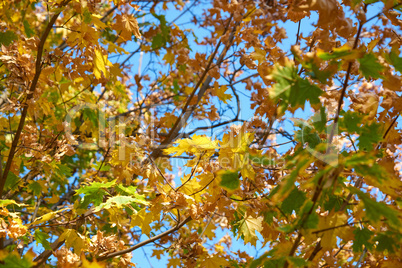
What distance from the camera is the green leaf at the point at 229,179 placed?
171cm

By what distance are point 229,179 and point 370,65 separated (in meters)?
0.81

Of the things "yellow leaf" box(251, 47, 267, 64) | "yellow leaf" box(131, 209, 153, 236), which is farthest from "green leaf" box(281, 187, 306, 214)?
"yellow leaf" box(251, 47, 267, 64)

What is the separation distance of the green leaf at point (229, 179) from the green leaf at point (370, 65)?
0.74m

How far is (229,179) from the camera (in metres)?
1.72

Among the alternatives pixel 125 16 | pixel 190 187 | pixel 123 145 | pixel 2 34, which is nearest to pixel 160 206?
pixel 190 187

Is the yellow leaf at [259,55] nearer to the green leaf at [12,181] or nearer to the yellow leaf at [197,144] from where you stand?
the yellow leaf at [197,144]

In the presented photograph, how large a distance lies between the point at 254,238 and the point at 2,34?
308 centimetres

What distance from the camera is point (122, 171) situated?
3006 mm

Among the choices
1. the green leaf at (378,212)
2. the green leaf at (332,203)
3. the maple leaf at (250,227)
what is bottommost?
the green leaf at (378,212)

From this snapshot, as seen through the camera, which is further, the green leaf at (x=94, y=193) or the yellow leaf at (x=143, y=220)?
the yellow leaf at (x=143, y=220)

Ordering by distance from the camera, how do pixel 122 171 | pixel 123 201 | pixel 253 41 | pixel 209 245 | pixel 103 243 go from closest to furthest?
1. pixel 123 201
2. pixel 103 243
3. pixel 122 171
4. pixel 253 41
5. pixel 209 245

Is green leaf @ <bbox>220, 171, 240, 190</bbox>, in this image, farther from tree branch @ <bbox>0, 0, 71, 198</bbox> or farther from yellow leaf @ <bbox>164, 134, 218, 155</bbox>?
tree branch @ <bbox>0, 0, 71, 198</bbox>

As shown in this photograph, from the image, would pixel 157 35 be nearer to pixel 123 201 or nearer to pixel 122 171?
pixel 122 171

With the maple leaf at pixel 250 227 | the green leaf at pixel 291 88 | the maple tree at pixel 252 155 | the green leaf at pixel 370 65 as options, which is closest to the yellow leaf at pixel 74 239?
the maple tree at pixel 252 155
